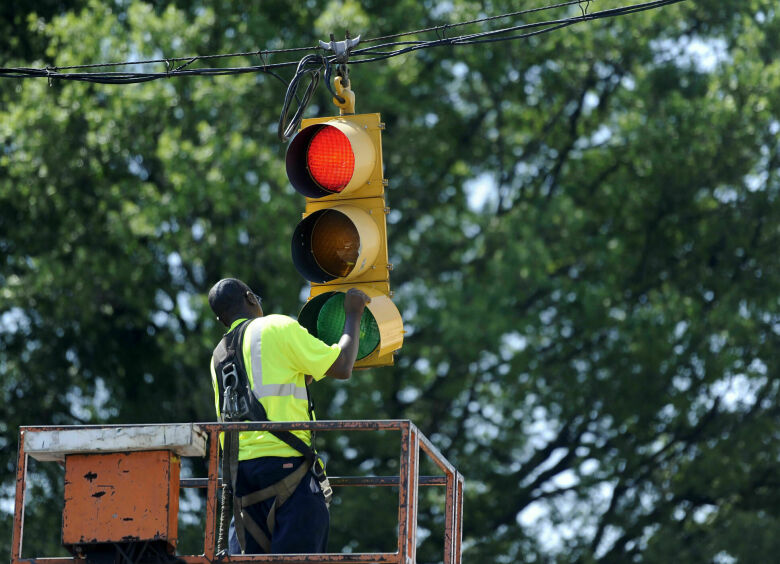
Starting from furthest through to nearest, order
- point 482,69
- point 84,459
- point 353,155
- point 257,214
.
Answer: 1. point 482,69
2. point 257,214
3. point 353,155
4. point 84,459

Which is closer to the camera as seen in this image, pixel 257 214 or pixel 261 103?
pixel 257 214

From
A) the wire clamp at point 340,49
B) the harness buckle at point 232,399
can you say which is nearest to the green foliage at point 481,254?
the wire clamp at point 340,49

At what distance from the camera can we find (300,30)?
64.0 ft

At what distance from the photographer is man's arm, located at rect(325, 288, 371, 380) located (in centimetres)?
717

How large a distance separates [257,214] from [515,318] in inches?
140

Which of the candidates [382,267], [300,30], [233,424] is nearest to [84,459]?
[233,424]

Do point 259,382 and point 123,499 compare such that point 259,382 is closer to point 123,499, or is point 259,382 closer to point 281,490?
point 281,490

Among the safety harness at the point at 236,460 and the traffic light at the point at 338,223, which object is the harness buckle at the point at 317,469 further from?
the traffic light at the point at 338,223

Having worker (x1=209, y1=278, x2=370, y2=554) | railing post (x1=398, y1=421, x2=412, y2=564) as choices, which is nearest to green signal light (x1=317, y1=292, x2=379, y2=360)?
worker (x1=209, y1=278, x2=370, y2=554)

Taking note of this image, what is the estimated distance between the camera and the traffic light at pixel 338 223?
7660 mm

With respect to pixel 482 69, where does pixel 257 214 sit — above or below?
below

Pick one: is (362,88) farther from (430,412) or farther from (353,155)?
(353,155)

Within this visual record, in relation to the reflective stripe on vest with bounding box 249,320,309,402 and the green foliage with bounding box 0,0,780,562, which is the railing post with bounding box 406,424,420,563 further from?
the green foliage with bounding box 0,0,780,562

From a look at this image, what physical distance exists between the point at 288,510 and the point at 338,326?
1078 millimetres
